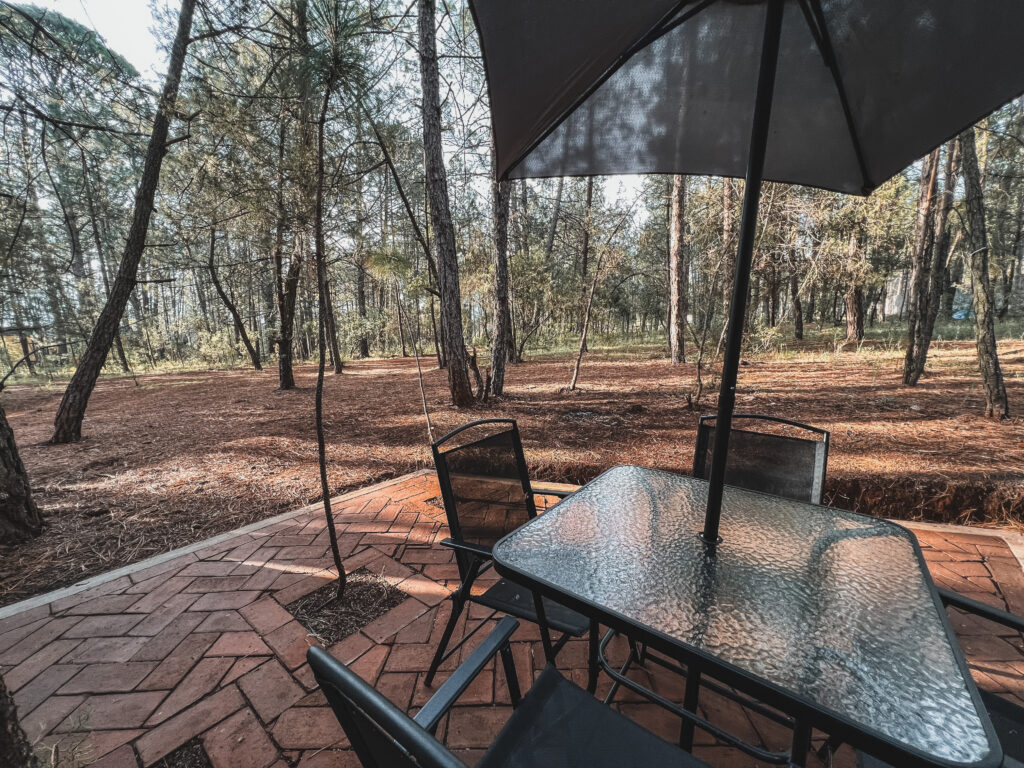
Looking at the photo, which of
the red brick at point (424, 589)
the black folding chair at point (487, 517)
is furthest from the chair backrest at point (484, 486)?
the red brick at point (424, 589)

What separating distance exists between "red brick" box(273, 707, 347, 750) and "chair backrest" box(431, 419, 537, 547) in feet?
2.58

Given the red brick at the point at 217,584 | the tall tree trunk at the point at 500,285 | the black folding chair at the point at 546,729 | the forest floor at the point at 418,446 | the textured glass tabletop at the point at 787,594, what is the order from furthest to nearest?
1. the tall tree trunk at the point at 500,285
2. the forest floor at the point at 418,446
3. the red brick at the point at 217,584
4. the textured glass tabletop at the point at 787,594
5. the black folding chair at the point at 546,729

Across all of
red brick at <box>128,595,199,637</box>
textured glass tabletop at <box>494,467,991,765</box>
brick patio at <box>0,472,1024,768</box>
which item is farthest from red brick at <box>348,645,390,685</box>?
red brick at <box>128,595,199,637</box>

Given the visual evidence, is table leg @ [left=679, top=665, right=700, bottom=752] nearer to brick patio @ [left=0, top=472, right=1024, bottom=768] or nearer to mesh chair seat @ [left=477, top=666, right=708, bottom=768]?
mesh chair seat @ [left=477, top=666, right=708, bottom=768]

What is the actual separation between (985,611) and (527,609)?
48.1 inches

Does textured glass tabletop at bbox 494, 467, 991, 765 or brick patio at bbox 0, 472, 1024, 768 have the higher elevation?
textured glass tabletop at bbox 494, 467, 991, 765

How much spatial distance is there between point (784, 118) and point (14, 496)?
4.95m

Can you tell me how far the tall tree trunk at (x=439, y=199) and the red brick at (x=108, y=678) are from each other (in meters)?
3.64

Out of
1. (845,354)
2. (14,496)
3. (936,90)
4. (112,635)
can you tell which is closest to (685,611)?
(936,90)

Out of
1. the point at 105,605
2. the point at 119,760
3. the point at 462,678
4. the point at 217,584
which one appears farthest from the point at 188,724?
the point at 462,678

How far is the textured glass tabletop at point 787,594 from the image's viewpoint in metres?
0.70

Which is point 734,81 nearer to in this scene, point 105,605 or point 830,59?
point 830,59

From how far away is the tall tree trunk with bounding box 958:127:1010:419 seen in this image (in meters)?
3.86

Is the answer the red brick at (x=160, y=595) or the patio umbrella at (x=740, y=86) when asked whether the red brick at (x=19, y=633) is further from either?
the patio umbrella at (x=740, y=86)
